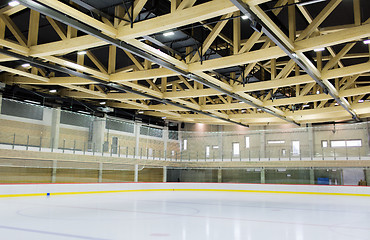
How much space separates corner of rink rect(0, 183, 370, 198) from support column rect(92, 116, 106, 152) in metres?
3.11

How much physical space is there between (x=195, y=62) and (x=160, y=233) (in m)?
8.99

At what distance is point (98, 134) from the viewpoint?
78.3 ft

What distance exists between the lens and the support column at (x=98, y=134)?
77.6 feet

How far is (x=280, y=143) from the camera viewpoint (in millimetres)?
26234

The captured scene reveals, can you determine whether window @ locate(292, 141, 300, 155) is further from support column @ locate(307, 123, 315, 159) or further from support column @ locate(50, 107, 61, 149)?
support column @ locate(50, 107, 61, 149)

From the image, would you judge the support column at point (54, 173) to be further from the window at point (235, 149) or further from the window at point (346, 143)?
the window at point (346, 143)

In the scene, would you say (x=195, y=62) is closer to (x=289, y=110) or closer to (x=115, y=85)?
(x=115, y=85)

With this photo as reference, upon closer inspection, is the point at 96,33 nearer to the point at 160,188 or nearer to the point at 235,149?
the point at 160,188

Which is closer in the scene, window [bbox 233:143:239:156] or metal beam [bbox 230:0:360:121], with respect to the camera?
metal beam [bbox 230:0:360:121]

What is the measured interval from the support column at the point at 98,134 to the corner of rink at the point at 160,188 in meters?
3.11

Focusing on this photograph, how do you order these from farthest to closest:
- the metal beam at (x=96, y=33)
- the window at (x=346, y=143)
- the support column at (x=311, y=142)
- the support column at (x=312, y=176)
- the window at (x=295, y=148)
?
the window at (x=295, y=148) → the support column at (x=311, y=142) → the support column at (x=312, y=176) → the window at (x=346, y=143) → the metal beam at (x=96, y=33)

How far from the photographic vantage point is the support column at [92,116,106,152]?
931 inches

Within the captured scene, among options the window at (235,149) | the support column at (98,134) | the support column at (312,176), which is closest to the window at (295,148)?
the support column at (312,176)

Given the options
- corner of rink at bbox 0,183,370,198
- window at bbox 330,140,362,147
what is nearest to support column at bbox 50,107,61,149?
corner of rink at bbox 0,183,370,198
